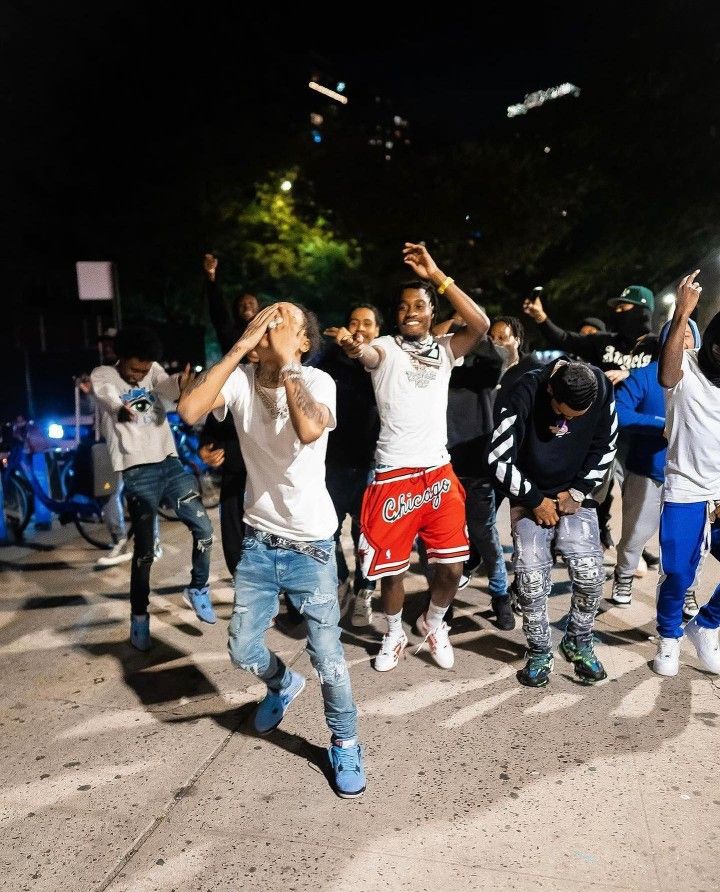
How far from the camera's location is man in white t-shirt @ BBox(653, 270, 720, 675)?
146 inches

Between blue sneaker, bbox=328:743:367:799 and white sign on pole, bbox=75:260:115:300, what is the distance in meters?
7.57

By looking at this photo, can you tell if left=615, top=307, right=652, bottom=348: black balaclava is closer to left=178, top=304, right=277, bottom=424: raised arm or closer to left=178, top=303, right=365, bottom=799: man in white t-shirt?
left=178, top=303, right=365, bottom=799: man in white t-shirt

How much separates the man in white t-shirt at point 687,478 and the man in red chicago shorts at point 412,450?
1029 mm

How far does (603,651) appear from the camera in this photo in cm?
435

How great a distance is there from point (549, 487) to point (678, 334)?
1004mm

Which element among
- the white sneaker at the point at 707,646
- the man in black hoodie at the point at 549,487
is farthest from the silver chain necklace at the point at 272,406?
the white sneaker at the point at 707,646

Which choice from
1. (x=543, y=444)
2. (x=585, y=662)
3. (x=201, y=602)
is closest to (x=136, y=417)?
(x=201, y=602)

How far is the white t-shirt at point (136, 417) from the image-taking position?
14.9 feet

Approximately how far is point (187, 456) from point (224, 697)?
17.1ft

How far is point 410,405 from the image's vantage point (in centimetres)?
397

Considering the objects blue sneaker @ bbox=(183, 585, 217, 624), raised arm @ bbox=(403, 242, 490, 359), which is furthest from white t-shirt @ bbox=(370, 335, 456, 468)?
blue sneaker @ bbox=(183, 585, 217, 624)

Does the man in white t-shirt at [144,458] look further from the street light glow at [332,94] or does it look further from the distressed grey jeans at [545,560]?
the street light glow at [332,94]

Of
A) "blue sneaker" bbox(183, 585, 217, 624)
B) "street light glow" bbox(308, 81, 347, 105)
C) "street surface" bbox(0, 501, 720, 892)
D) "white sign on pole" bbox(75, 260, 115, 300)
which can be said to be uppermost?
"street light glow" bbox(308, 81, 347, 105)

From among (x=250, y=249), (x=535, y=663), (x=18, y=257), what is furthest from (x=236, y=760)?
(x=250, y=249)
